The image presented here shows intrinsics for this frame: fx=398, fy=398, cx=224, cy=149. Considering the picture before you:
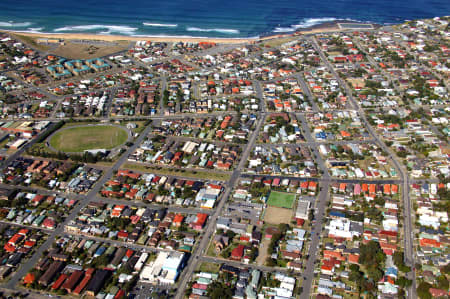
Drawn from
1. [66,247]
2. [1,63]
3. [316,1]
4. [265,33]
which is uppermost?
[316,1]

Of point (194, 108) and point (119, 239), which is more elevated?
point (194, 108)

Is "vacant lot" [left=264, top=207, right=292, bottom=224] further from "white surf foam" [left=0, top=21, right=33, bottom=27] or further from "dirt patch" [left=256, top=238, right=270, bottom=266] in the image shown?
"white surf foam" [left=0, top=21, right=33, bottom=27]

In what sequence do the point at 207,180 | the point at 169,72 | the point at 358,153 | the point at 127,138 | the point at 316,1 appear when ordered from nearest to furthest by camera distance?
the point at 207,180 → the point at 358,153 → the point at 127,138 → the point at 169,72 → the point at 316,1

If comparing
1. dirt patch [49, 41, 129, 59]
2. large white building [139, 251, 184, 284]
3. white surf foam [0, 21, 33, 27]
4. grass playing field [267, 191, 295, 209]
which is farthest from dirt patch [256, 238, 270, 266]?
white surf foam [0, 21, 33, 27]

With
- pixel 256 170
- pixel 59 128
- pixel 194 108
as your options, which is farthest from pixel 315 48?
pixel 59 128

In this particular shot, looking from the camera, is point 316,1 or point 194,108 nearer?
point 194,108

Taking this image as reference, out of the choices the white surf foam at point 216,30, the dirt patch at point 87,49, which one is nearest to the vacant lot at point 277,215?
the dirt patch at point 87,49

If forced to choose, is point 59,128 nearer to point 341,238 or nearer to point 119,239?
point 119,239
